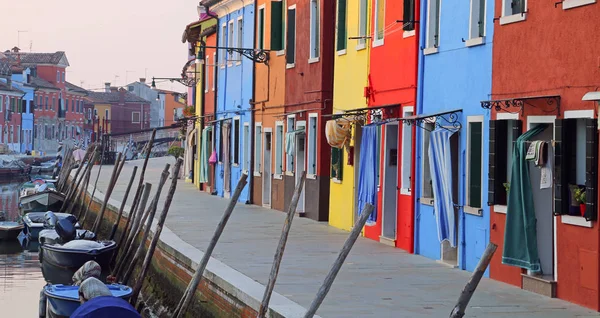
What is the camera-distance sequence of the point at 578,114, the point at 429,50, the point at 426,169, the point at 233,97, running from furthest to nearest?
the point at 233,97 → the point at 426,169 → the point at 429,50 → the point at 578,114

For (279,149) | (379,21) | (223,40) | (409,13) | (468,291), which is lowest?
(468,291)

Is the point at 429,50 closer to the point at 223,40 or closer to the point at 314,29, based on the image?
the point at 314,29

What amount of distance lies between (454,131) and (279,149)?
13040mm

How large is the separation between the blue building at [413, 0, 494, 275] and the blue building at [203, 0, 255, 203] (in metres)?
14.4

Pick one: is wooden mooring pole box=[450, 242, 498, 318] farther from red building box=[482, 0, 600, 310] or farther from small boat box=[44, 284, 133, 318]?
small boat box=[44, 284, 133, 318]

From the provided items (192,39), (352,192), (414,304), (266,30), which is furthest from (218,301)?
(192,39)

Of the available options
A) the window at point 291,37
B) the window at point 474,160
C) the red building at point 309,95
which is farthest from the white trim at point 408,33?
the window at point 291,37

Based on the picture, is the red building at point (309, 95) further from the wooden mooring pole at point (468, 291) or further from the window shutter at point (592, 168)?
the wooden mooring pole at point (468, 291)

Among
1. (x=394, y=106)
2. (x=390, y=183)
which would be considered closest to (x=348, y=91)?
(x=390, y=183)

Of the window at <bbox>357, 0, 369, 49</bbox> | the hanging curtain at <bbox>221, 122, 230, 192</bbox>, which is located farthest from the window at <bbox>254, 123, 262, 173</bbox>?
the window at <bbox>357, 0, 369, 49</bbox>

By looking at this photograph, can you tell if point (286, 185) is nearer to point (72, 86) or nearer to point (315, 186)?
point (315, 186)

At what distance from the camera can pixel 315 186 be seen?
83.8 ft

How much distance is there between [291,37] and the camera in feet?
91.4

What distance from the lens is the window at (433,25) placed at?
1778cm
